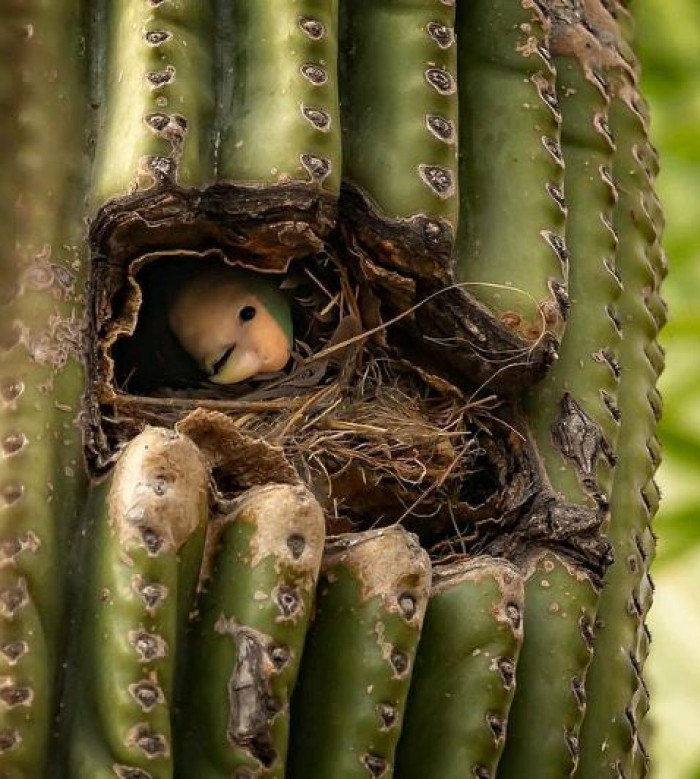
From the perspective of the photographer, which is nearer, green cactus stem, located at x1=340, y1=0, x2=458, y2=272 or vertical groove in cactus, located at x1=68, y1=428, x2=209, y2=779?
vertical groove in cactus, located at x1=68, y1=428, x2=209, y2=779

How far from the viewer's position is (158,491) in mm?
1164

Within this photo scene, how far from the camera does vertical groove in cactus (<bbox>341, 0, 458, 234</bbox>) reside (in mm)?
1330

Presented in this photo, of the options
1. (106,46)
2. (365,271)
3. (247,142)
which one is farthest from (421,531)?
(106,46)

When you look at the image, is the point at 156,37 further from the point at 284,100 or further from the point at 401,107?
the point at 401,107

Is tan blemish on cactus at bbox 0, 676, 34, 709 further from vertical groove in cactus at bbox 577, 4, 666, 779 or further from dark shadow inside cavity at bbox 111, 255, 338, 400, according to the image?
vertical groove in cactus at bbox 577, 4, 666, 779

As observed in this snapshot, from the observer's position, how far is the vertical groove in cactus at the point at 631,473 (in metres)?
1.43

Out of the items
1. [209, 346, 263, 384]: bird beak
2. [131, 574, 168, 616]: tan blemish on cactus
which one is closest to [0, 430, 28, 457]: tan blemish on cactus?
[131, 574, 168, 616]: tan blemish on cactus

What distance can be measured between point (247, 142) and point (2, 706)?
476 mm

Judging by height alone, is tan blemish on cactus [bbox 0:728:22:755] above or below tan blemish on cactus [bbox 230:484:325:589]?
below

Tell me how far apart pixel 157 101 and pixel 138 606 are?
396 millimetres

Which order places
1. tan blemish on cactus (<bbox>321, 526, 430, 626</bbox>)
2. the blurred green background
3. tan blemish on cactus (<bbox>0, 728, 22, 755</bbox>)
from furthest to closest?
the blurred green background, tan blemish on cactus (<bbox>321, 526, 430, 626</bbox>), tan blemish on cactus (<bbox>0, 728, 22, 755</bbox>)

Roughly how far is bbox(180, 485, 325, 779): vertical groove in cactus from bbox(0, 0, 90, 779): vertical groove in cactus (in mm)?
107

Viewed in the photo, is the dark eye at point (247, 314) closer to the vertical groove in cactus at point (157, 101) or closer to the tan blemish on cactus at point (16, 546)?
the vertical groove in cactus at point (157, 101)

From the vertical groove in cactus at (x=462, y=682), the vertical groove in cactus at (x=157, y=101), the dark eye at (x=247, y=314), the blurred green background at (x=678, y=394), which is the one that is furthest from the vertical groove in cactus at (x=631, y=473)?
the blurred green background at (x=678, y=394)
